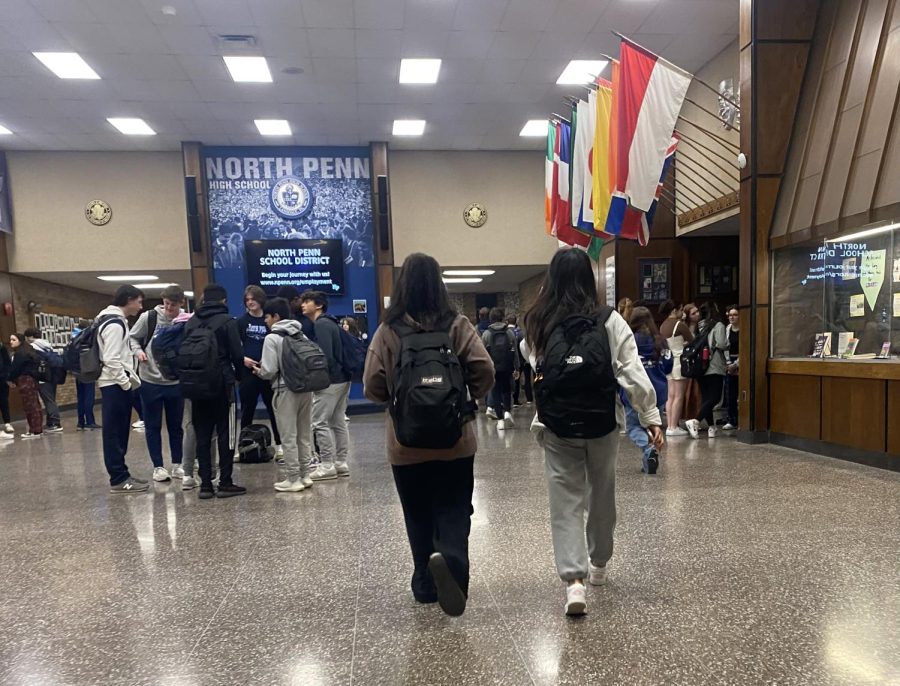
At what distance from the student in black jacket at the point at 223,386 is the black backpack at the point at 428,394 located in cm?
264

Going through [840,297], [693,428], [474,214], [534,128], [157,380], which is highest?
[534,128]

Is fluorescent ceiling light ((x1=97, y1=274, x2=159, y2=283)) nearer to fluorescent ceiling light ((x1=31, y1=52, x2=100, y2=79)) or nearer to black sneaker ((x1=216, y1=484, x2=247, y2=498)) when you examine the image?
fluorescent ceiling light ((x1=31, y1=52, x2=100, y2=79))

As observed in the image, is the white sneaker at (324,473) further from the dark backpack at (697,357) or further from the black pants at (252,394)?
the dark backpack at (697,357)

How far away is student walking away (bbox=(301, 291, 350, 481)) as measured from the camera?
189 inches

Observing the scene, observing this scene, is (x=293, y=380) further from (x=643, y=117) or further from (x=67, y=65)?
(x=67, y=65)

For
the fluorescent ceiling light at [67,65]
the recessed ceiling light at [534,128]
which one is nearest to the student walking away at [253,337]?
the fluorescent ceiling light at [67,65]

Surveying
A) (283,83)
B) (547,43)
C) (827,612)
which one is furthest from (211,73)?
(827,612)

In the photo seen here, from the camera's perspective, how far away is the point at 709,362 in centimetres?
664


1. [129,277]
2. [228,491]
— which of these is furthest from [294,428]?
[129,277]

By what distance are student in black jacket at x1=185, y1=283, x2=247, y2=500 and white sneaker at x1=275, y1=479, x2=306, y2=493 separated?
371 millimetres

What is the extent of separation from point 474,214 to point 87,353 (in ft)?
28.9

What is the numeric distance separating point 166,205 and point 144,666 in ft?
37.0

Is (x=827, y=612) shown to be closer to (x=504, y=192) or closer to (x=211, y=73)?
(x=211, y=73)

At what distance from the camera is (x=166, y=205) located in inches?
452
